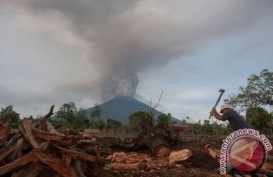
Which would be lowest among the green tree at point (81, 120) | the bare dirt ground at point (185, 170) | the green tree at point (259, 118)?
the bare dirt ground at point (185, 170)

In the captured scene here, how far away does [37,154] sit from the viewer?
5527 mm

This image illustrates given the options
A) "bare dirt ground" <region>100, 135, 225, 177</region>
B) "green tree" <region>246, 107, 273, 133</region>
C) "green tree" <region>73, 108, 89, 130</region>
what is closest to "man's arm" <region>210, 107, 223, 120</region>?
"bare dirt ground" <region>100, 135, 225, 177</region>

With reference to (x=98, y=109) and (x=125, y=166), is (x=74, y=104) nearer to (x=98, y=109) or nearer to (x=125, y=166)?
(x=98, y=109)

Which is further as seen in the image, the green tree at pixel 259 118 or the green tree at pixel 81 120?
the green tree at pixel 81 120

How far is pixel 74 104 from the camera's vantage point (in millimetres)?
68062

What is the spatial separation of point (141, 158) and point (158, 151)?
Answer: 1173 millimetres

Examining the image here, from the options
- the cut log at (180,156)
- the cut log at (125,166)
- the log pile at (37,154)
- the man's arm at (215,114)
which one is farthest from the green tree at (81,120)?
the log pile at (37,154)

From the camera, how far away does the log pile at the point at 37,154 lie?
5.54 m

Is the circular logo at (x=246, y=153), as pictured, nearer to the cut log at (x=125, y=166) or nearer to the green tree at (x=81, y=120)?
the cut log at (x=125, y=166)

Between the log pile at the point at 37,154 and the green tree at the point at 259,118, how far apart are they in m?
35.9

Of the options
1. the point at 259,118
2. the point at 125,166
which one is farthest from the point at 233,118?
the point at 259,118

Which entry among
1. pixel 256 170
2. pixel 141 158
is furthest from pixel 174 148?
pixel 256 170

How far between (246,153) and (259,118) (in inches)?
1351

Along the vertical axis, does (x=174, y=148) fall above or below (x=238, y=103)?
Result: below
